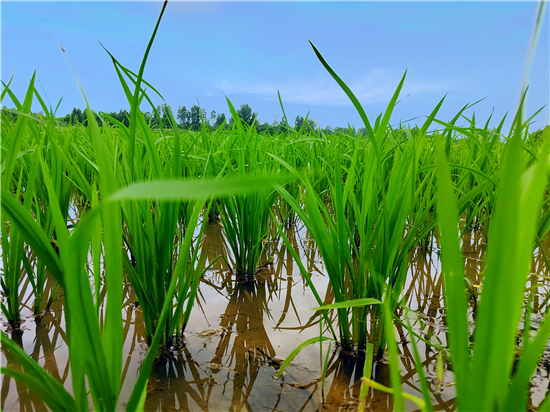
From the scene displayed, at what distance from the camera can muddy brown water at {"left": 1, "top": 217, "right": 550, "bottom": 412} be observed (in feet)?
2.34

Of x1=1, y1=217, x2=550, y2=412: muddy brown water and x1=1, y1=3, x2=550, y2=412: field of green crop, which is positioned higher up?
x1=1, y1=3, x2=550, y2=412: field of green crop

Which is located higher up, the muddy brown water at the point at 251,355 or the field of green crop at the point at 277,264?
the field of green crop at the point at 277,264

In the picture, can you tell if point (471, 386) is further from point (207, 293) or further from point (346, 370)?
point (207, 293)

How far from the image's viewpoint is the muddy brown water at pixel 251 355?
71cm

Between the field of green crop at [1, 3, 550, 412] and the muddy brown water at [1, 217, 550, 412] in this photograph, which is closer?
the field of green crop at [1, 3, 550, 412]

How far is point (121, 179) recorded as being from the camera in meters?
0.78

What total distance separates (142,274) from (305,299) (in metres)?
0.61

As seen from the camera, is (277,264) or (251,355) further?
(277,264)

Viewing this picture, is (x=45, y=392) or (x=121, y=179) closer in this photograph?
(x=45, y=392)

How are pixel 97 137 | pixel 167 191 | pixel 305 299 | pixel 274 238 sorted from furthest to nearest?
1. pixel 274 238
2. pixel 305 299
3. pixel 97 137
4. pixel 167 191

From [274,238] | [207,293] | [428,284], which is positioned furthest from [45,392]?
[274,238]

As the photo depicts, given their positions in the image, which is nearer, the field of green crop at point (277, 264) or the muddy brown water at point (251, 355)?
the field of green crop at point (277, 264)

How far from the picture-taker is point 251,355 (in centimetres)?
86

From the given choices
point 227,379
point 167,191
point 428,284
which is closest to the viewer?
point 167,191
